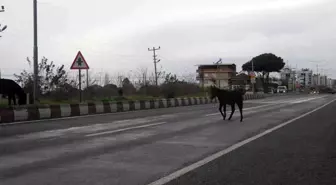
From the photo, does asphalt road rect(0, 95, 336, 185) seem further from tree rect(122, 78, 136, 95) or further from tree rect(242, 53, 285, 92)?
tree rect(242, 53, 285, 92)

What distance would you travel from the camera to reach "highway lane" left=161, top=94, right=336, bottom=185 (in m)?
6.05

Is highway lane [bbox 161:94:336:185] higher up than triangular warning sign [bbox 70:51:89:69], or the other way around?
triangular warning sign [bbox 70:51:89:69]

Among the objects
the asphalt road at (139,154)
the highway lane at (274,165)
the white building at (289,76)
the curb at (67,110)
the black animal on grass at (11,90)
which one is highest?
the white building at (289,76)

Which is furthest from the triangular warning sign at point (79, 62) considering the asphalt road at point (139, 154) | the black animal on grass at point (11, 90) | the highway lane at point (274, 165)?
the highway lane at point (274, 165)

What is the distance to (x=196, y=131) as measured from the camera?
12180 millimetres

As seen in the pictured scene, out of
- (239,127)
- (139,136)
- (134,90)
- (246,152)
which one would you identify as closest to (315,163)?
(246,152)

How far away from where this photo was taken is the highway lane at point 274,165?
6055 mm

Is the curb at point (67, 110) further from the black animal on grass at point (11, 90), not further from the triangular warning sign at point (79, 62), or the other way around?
the black animal on grass at point (11, 90)

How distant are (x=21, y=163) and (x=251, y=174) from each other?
374cm

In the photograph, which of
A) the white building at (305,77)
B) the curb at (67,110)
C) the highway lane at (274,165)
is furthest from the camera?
the white building at (305,77)

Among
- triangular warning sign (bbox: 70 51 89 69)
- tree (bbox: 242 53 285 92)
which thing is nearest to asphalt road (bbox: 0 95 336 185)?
triangular warning sign (bbox: 70 51 89 69)

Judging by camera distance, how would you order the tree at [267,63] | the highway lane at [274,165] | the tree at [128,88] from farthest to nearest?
the tree at [267,63]
the tree at [128,88]
the highway lane at [274,165]

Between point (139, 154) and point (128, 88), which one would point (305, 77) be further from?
point (139, 154)

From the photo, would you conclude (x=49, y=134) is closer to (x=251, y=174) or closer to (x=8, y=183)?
(x=8, y=183)
